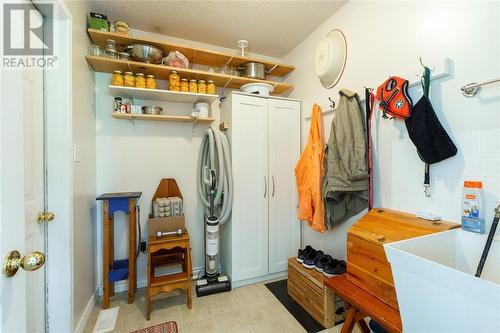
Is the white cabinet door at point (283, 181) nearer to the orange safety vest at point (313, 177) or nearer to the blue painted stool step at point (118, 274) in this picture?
the orange safety vest at point (313, 177)

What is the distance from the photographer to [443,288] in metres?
0.77

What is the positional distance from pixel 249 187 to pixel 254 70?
1300mm

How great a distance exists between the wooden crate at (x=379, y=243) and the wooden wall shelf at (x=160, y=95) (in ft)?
5.81

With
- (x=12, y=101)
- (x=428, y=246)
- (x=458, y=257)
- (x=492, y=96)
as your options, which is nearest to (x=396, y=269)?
(x=428, y=246)

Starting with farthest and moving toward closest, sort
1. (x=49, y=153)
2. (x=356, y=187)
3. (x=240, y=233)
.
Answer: (x=240, y=233) → (x=356, y=187) → (x=49, y=153)

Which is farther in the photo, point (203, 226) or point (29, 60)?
point (203, 226)

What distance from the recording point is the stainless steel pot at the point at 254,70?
2494 millimetres

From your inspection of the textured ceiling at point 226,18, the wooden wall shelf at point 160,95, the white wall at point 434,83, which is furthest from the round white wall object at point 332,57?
the wooden wall shelf at point 160,95

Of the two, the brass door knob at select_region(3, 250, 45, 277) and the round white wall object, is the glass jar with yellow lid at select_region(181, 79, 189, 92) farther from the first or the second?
the brass door knob at select_region(3, 250, 45, 277)

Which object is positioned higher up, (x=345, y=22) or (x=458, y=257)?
(x=345, y=22)

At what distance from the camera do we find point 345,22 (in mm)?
2004

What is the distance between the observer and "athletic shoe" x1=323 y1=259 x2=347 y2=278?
176 centimetres

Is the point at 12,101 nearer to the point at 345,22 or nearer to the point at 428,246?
the point at 428,246

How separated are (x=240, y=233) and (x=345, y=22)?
221cm
